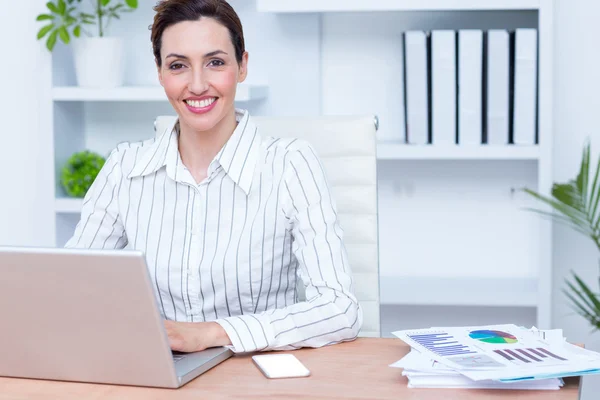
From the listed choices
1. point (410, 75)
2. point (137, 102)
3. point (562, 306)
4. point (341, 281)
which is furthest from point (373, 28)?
point (341, 281)

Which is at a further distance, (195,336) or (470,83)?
(470,83)

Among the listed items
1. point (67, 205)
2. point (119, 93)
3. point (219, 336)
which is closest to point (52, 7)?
point (119, 93)

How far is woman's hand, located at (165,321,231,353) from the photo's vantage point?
1.25 meters

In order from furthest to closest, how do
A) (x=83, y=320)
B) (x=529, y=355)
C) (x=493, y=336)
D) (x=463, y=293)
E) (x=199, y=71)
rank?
(x=463, y=293) < (x=199, y=71) < (x=493, y=336) < (x=529, y=355) < (x=83, y=320)

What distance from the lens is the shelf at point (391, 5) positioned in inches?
89.7

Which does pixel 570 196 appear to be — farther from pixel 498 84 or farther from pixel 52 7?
pixel 52 7

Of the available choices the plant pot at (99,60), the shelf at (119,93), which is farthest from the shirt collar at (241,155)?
the plant pot at (99,60)

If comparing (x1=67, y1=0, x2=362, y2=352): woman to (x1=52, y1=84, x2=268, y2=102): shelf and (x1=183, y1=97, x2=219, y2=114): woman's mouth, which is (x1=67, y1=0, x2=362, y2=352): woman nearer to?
(x1=183, y1=97, x2=219, y2=114): woman's mouth

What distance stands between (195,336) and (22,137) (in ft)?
A: 5.38

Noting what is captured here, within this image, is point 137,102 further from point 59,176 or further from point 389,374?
point 389,374

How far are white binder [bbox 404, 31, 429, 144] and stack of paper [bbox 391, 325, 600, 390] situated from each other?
3.77ft

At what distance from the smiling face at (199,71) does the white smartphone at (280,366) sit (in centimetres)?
53

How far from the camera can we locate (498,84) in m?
2.31

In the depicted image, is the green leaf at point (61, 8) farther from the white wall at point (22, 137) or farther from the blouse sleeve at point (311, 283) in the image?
the blouse sleeve at point (311, 283)
